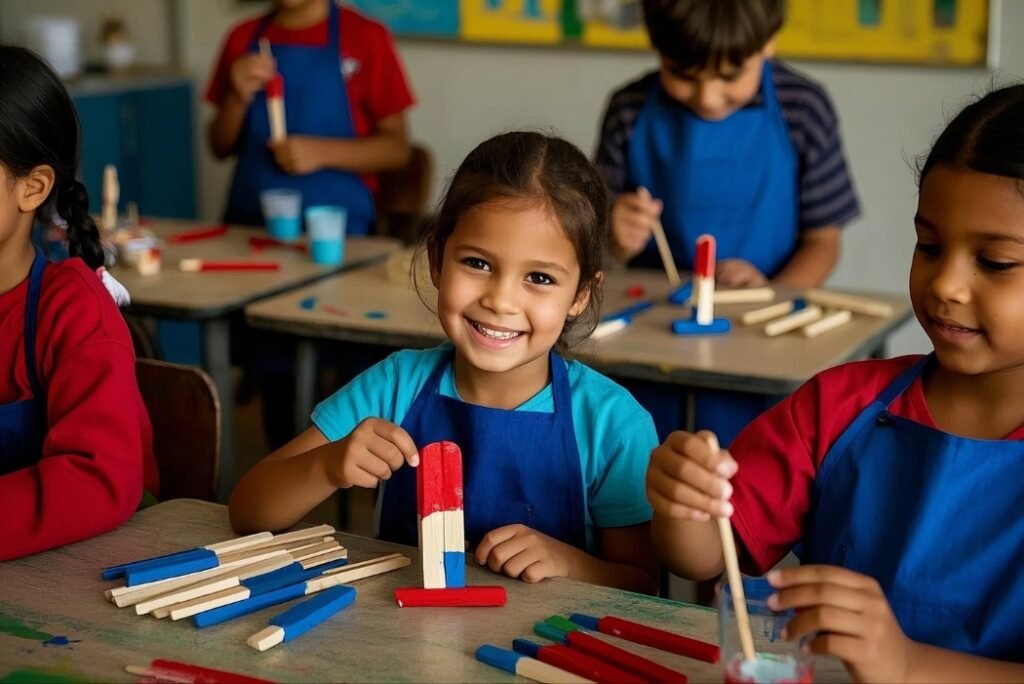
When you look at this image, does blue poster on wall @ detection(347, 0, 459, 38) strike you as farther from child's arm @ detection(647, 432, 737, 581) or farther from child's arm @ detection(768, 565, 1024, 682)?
child's arm @ detection(768, 565, 1024, 682)

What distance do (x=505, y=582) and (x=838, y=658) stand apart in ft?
1.31

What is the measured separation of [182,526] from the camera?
1584mm

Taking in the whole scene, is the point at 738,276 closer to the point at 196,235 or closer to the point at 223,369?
the point at 223,369

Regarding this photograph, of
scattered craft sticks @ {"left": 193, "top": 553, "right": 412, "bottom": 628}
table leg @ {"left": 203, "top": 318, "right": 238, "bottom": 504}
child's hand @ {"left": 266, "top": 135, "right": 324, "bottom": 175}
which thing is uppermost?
child's hand @ {"left": 266, "top": 135, "right": 324, "bottom": 175}

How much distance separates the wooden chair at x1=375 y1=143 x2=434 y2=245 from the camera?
12.9ft

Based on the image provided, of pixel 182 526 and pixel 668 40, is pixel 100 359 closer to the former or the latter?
pixel 182 526

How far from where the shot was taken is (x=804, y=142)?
3012 millimetres

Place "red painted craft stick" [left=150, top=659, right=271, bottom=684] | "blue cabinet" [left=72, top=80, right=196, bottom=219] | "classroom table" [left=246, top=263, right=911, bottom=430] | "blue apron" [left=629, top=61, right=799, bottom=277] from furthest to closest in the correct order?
1. "blue cabinet" [left=72, top=80, right=196, bottom=219]
2. "blue apron" [left=629, top=61, right=799, bottom=277]
3. "classroom table" [left=246, top=263, right=911, bottom=430]
4. "red painted craft stick" [left=150, top=659, right=271, bottom=684]

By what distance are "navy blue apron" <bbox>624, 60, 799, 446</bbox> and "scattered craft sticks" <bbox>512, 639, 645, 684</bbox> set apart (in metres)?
1.89

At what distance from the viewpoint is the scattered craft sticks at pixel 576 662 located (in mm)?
1190

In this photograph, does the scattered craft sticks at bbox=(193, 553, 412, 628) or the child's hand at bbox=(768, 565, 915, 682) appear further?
the scattered craft sticks at bbox=(193, 553, 412, 628)

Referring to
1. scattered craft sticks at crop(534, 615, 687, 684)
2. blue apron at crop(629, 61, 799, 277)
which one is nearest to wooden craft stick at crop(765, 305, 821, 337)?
blue apron at crop(629, 61, 799, 277)

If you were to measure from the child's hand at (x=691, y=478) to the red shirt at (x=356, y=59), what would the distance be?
2.70 metres

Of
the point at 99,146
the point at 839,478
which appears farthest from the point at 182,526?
the point at 99,146
